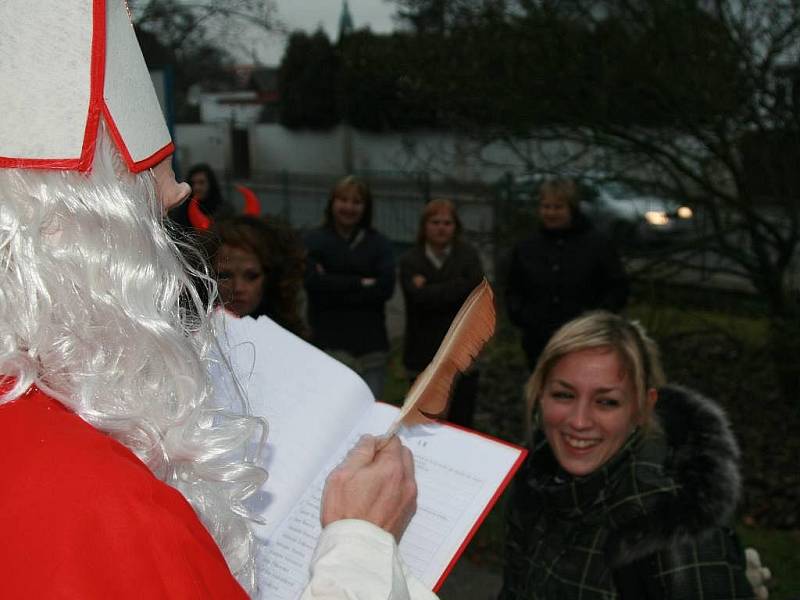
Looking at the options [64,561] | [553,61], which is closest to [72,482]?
[64,561]

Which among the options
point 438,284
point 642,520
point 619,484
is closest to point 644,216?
point 438,284

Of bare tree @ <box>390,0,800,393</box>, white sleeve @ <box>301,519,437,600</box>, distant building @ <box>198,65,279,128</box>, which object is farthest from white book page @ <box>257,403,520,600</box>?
distant building @ <box>198,65,279,128</box>

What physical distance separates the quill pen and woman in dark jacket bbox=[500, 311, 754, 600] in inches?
28.8

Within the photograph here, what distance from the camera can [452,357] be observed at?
1.52m

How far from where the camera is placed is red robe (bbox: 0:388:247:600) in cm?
88

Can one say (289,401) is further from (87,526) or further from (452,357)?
(87,526)

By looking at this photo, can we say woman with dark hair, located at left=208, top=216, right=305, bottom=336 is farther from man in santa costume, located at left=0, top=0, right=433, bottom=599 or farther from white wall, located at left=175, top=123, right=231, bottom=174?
white wall, located at left=175, top=123, right=231, bottom=174

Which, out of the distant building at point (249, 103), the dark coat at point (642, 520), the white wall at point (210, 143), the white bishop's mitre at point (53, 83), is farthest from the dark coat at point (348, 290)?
the distant building at point (249, 103)

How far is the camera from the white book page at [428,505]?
55.4 inches

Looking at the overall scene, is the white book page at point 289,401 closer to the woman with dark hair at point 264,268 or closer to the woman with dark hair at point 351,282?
Answer: the woman with dark hair at point 264,268

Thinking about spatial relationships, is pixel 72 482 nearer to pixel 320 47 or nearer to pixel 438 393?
pixel 438 393

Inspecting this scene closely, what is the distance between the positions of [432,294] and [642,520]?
3142 millimetres

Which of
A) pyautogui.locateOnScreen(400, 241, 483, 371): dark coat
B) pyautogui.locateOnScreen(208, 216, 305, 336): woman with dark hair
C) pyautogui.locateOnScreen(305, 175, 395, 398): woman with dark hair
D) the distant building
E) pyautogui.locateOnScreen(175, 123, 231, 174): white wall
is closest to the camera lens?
pyautogui.locateOnScreen(208, 216, 305, 336): woman with dark hair

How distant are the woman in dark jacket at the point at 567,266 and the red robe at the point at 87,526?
4259 mm
